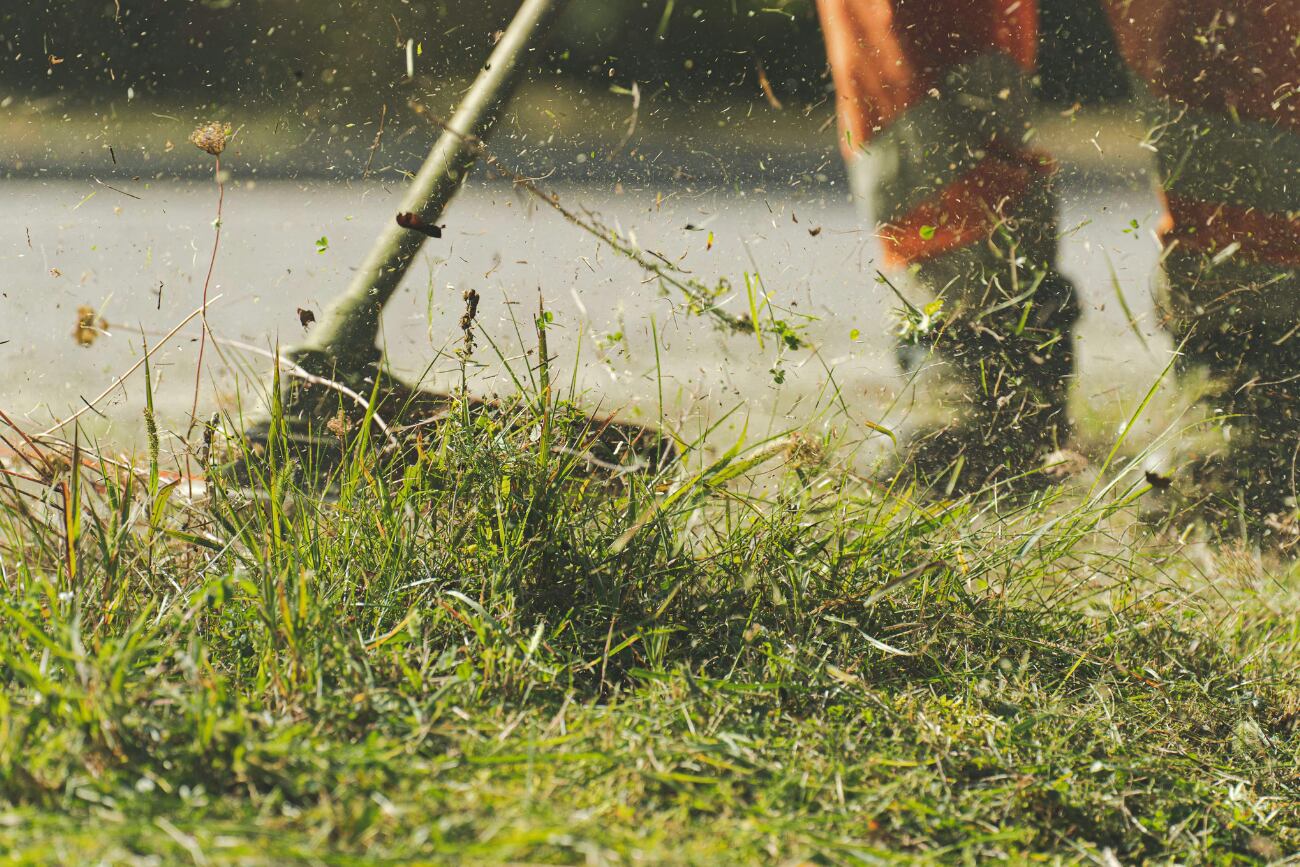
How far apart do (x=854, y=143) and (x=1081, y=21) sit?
24.1 inches

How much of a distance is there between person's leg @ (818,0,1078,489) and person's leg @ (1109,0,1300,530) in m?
0.24

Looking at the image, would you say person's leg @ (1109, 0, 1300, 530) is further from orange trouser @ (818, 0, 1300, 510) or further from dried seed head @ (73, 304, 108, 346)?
dried seed head @ (73, 304, 108, 346)

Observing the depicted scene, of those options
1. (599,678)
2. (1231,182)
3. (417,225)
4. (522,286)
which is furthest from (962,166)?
(599,678)

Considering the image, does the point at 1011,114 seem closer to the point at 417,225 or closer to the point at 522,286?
the point at 522,286

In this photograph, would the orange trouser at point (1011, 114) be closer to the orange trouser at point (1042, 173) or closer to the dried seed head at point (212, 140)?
the orange trouser at point (1042, 173)

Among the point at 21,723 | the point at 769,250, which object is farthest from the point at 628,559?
the point at 769,250

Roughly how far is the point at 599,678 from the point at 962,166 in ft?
4.26

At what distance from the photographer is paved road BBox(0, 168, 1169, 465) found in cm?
182

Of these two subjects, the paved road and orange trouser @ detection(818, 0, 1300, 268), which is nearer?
the paved road

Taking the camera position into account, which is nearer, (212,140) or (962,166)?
(212,140)

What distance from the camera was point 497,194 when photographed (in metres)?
1.93

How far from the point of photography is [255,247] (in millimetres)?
2045


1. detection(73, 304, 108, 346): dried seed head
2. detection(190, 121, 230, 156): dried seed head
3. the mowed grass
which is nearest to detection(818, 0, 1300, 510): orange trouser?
the mowed grass

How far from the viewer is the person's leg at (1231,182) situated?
6.29 feet
